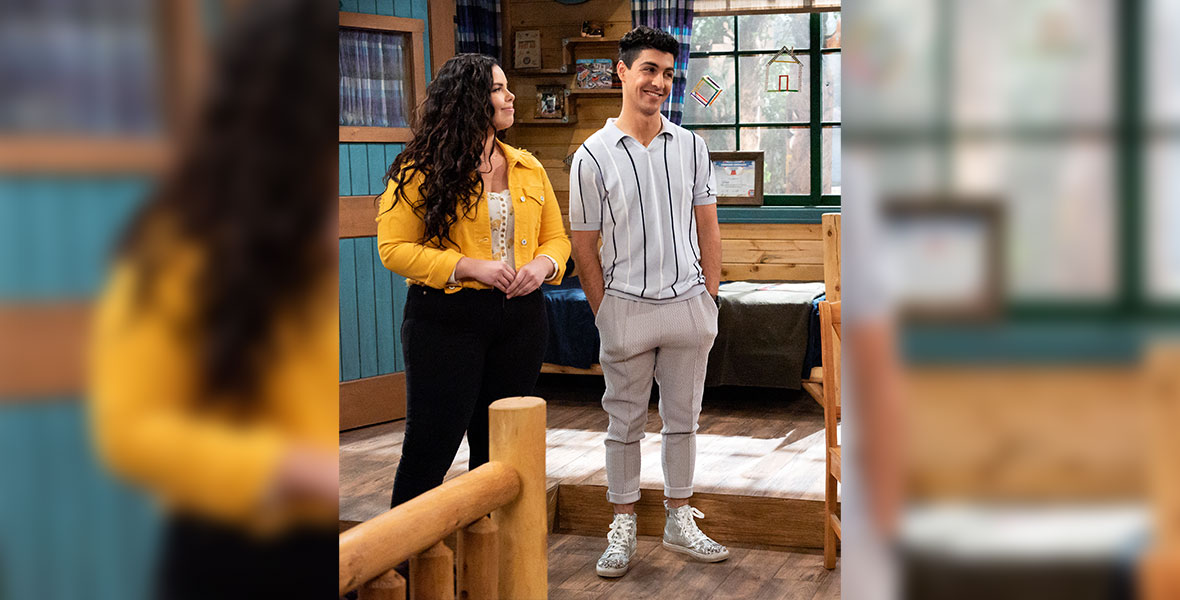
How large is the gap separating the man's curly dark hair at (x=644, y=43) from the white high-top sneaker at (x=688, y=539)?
51.2 inches

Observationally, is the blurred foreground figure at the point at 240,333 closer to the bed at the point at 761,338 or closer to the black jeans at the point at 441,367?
the black jeans at the point at 441,367

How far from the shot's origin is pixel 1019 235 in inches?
12.9

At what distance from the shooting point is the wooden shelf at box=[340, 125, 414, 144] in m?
4.39

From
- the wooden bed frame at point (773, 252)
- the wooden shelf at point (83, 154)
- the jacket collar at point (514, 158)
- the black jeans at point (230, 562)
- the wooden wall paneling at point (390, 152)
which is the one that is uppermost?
the wooden wall paneling at point (390, 152)

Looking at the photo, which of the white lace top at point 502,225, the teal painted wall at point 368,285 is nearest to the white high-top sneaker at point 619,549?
the white lace top at point 502,225

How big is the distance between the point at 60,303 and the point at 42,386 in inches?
1.0

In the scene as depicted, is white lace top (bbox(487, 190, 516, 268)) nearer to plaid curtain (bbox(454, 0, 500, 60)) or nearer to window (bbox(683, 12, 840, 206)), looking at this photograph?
plaid curtain (bbox(454, 0, 500, 60))

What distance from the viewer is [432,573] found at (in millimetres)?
1149

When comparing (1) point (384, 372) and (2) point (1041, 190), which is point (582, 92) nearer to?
(1) point (384, 372)

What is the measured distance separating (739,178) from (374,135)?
2410 millimetres

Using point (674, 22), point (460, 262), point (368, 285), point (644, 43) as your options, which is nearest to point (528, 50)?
point (674, 22)

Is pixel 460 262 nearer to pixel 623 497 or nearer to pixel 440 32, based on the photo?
pixel 623 497

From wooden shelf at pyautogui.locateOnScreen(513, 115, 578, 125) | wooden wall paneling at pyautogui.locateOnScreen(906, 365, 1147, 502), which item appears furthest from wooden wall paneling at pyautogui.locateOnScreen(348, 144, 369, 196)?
wooden wall paneling at pyautogui.locateOnScreen(906, 365, 1147, 502)

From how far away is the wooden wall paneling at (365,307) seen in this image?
4512mm
